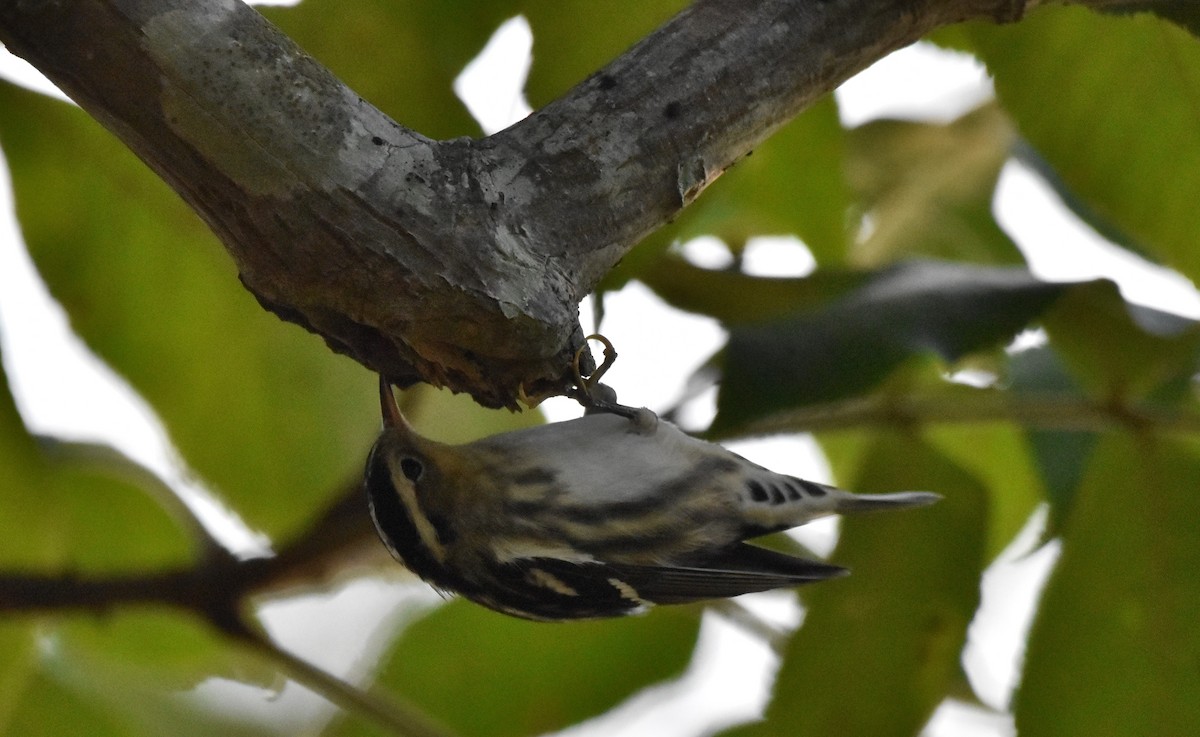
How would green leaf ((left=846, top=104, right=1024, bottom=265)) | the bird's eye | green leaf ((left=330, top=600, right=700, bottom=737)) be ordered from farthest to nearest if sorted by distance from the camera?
green leaf ((left=846, top=104, right=1024, bottom=265)) → green leaf ((left=330, top=600, right=700, bottom=737)) → the bird's eye

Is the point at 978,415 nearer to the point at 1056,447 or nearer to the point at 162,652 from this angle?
the point at 1056,447

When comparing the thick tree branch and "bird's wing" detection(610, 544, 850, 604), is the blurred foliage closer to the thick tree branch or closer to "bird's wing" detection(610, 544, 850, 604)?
"bird's wing" detection(610, 544, 850, 604)

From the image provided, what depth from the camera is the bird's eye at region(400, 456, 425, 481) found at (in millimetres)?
1674

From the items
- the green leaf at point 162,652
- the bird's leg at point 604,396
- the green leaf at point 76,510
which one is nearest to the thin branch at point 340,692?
the green leaf at point 76,510

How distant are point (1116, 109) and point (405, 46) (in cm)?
86

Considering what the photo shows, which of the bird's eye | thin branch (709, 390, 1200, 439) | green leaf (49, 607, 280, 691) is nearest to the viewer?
thin branch (709, 390, 1200, 439)

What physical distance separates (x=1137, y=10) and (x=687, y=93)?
49cm

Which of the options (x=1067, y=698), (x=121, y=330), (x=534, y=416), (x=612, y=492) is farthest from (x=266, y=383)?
(x=1067, y=698)

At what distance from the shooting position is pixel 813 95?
1146 millimetres

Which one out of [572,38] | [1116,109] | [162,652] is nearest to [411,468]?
[572,38]

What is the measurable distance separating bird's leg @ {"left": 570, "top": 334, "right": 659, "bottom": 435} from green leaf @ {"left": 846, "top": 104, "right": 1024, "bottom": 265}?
0.89 meters

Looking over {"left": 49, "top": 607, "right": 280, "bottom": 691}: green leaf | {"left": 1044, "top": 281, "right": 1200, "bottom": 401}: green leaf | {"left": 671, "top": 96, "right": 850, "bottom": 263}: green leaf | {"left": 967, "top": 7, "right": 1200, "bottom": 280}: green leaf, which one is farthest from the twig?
{"left": 967, "top": 7, "right": 1200, "bottom": 280}: green leaf

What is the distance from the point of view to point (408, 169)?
0.95 meters

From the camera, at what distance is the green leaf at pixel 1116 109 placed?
5.04 ft
